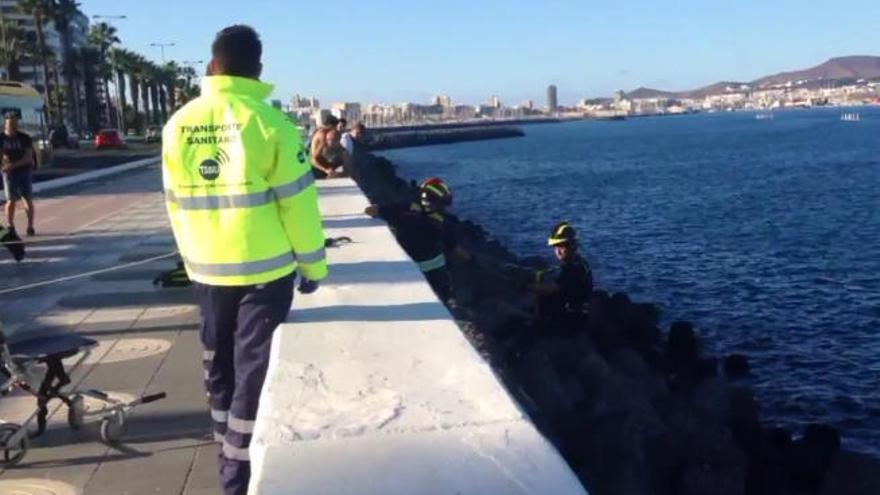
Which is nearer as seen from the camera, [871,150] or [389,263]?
[389,263]

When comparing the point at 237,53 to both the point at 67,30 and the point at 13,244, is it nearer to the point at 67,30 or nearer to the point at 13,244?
the point at 13,244

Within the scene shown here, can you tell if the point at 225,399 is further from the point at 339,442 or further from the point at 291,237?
the point at 339,442

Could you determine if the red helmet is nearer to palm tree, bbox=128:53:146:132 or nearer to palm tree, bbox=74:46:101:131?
palm tree, bbox=74:46:101:131

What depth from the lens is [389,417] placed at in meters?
3.44

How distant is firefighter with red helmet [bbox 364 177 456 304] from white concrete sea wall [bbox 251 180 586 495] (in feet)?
11.0

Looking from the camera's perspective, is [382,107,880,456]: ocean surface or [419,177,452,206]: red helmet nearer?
[419,177,452,206]: red helmet

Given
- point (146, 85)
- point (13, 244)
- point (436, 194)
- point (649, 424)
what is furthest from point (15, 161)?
point (146, 85)

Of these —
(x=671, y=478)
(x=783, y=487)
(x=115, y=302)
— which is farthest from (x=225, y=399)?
(x=783, y=487)

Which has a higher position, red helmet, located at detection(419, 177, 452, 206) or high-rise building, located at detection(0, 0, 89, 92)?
high-rise building, located at detection(0, 0, 89, 92)

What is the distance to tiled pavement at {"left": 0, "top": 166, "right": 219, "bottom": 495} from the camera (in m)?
4.82

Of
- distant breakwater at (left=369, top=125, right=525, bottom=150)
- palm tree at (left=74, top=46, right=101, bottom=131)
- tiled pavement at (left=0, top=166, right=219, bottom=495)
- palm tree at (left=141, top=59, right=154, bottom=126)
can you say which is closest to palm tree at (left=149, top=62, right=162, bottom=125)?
palm tree at (left=141, top=59, right=154, bottom=126)

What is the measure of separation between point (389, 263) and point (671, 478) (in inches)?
159

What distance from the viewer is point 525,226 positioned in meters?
36.3

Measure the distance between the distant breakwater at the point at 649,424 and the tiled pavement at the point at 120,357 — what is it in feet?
8.88
